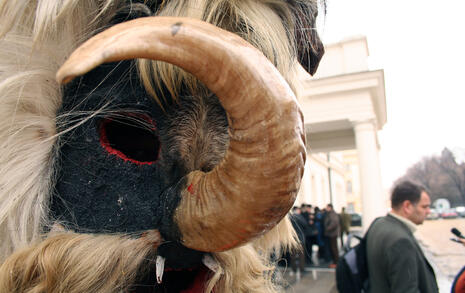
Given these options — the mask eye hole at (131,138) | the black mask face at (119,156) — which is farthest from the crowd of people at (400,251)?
the black mask face at (119,156)

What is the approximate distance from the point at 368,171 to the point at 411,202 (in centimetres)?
1051

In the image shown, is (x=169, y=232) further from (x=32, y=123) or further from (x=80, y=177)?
(x=32, y=123)

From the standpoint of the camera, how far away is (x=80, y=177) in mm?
994

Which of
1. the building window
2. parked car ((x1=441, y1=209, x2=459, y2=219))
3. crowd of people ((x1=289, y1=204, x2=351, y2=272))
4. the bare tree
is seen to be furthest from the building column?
the building window

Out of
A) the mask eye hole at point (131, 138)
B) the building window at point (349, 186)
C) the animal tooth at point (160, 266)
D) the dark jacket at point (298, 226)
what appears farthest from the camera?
the building window at point (349, 186)

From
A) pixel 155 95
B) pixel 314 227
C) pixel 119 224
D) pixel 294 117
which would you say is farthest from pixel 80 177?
pixel 314 227

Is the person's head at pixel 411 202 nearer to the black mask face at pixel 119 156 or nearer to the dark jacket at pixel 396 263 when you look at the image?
the dark jacket at pixel 396 263

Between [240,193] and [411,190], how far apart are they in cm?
329

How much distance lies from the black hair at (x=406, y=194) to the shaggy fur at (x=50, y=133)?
9.27 ft

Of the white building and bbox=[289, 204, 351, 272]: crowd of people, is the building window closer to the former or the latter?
the white building

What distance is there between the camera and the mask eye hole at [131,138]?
1.05m

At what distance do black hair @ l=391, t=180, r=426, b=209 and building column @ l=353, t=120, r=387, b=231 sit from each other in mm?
9971

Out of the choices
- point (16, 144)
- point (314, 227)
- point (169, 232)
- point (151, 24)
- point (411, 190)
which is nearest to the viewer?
point (151, 24)

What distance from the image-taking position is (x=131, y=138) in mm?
1202
